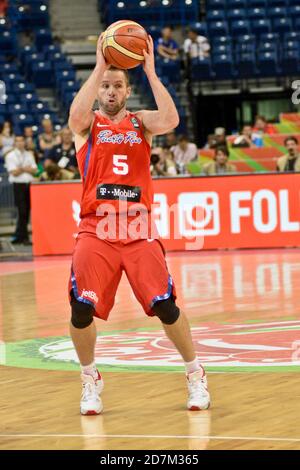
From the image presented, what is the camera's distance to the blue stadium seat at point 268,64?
27.3 m

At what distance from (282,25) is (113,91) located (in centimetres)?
2235

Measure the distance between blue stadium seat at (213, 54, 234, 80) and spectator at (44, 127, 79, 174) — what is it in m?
6.43

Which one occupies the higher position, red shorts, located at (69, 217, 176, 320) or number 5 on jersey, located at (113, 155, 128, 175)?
number 5 on jersey, located at (113, 155, 128, 175)

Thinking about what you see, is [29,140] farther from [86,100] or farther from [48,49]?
[86,100]

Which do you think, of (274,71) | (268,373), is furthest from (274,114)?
(268,373)

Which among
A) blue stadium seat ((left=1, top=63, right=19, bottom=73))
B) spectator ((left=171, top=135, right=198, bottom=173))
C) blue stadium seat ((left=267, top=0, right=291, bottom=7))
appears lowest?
spectator ((left=171, top=135, right=198, bottom=173))

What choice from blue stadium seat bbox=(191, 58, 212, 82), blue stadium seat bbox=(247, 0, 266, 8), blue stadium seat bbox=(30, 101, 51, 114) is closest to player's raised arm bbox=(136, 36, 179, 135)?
blue stadium seat bbox=(30, 101, 51, 114)

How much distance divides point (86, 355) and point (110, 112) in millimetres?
1508

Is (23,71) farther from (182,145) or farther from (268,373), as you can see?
(268,373)

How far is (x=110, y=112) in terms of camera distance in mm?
7152

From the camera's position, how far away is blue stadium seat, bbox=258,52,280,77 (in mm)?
27312

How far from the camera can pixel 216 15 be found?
28812 mm

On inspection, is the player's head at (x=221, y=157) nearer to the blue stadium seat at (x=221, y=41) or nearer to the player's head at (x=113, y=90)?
the blue stadium seat at (x=221, y=41)

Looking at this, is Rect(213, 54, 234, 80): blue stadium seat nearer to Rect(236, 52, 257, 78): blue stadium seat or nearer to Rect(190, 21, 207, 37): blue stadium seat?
Rect(236, 52, 257, 78): blue stadium seat
